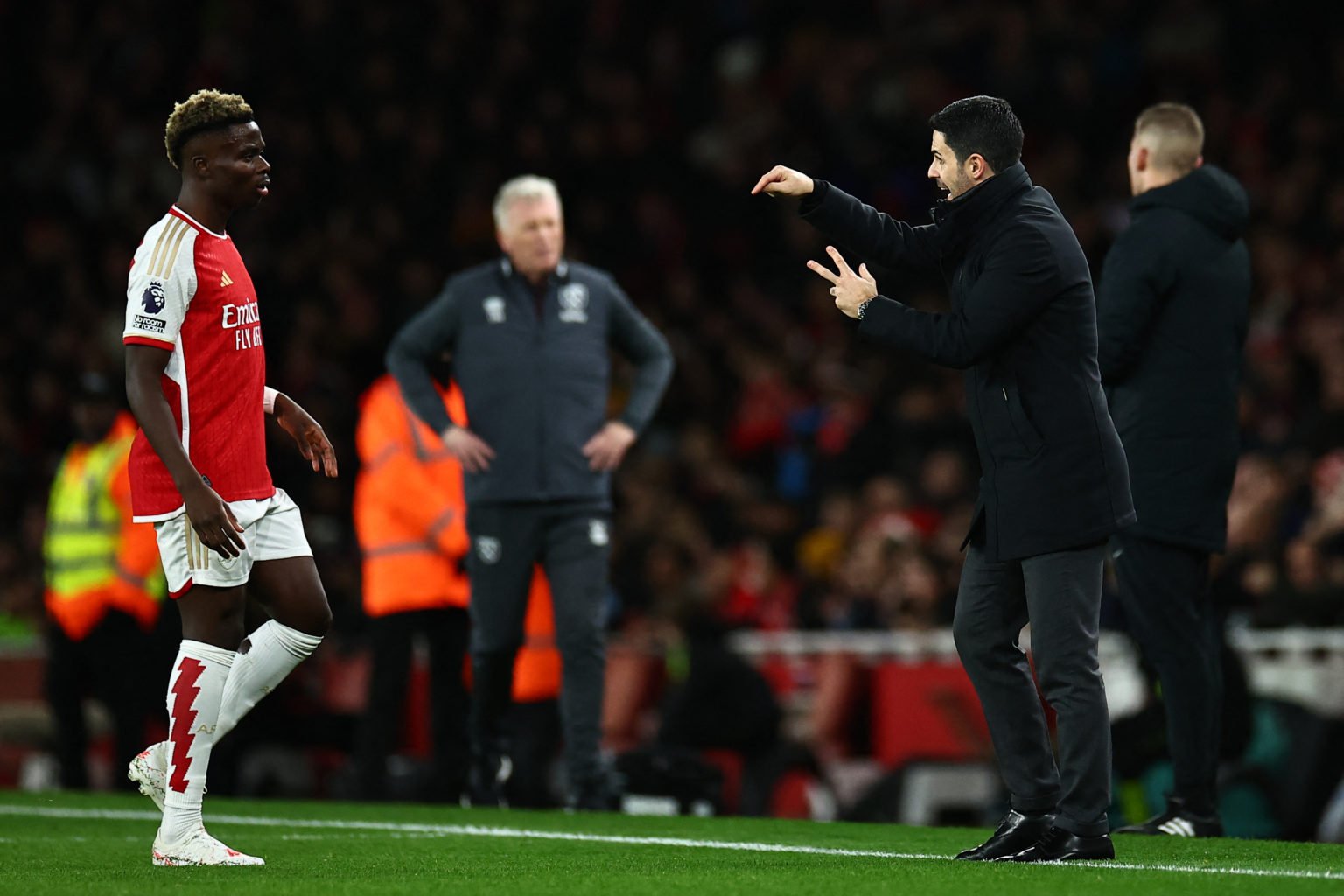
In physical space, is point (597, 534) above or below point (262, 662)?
above

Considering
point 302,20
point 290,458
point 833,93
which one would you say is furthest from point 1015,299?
point 302,20

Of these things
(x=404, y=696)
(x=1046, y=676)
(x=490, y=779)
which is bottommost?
(x=490, y=779)

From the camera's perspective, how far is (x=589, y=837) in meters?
6.44

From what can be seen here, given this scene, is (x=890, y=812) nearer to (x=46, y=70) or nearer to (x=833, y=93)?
(x=833, y=93)

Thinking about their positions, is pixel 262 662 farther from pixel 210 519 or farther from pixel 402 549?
A: pixel 402 549

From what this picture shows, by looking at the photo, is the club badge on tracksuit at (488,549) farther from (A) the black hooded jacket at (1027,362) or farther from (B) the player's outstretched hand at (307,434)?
(A) the black hooded jacket at (1027,362)

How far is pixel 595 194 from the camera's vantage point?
17.6m

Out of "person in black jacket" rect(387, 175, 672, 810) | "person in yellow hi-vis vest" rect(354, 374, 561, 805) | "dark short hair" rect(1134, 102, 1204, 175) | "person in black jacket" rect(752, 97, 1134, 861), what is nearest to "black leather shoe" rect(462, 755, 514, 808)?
"person in black jacket" rect(387, 175, 672, 810)

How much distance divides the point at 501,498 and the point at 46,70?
13.7 m

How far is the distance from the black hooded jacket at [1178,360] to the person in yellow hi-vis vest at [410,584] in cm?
336

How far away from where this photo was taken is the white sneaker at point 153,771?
540 cm

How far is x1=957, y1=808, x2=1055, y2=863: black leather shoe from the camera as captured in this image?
539 cm

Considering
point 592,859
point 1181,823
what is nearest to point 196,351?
point 592,859

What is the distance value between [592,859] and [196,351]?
179 centimetres
